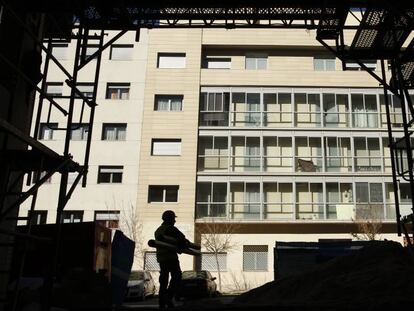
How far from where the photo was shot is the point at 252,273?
31797 millimetres

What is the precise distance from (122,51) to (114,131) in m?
5.94

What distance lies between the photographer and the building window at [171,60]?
36875 mm

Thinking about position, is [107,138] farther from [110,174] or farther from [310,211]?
[310,211]

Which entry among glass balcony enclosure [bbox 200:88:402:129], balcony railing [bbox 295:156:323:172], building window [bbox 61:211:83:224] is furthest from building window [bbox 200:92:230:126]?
building window [bbox 61:211:83:224]

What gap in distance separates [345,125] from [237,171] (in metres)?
7.96

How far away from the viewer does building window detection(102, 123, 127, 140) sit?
1388 inches

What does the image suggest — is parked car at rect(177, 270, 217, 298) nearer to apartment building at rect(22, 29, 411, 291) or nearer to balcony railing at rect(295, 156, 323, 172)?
apartment building at rect(22, 29, 411, 291)

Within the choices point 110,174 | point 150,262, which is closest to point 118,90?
point 110,174

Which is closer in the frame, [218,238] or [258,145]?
[218,238]

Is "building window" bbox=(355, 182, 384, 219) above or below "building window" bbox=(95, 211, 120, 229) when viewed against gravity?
above

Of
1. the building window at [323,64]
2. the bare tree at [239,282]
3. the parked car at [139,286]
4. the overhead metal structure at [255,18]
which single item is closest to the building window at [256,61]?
the building window at [323,64]

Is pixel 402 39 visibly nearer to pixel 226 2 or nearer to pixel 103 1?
pixel 226 2

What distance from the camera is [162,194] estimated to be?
111 feet

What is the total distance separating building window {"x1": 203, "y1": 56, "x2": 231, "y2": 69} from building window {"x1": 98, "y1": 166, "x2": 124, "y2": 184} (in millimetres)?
9536
